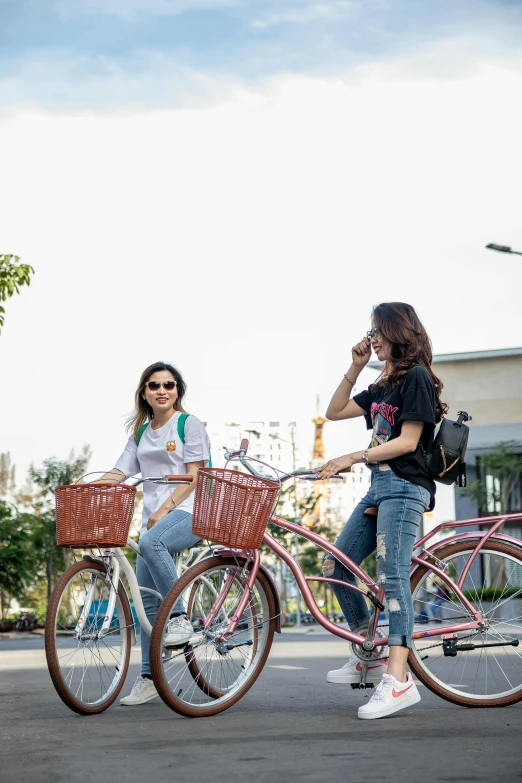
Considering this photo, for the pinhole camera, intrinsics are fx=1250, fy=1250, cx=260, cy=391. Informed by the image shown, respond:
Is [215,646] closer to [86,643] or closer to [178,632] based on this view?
[178,632]

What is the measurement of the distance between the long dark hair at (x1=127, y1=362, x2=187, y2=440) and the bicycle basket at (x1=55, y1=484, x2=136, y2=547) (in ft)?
3.62

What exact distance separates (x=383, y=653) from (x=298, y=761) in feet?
5.70

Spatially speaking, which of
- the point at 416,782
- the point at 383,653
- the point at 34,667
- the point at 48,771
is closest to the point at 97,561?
the point at 383,653

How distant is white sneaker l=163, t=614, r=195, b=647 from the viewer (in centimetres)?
602

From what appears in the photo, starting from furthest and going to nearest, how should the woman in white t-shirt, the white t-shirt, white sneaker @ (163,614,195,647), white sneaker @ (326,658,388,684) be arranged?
the white t-shirt
the woman in white t-shirt
white sneaker @ (326,658,388,684)
white sneaker @ (163,614,195,647)

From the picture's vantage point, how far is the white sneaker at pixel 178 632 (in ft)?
19.7

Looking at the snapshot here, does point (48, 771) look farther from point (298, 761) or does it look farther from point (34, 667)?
point (34, 667)

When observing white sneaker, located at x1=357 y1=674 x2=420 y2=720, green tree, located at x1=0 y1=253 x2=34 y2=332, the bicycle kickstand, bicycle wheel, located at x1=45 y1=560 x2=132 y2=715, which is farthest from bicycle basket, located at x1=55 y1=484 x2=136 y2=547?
green tree, located at x1=0 y1=253 x2=34 y2=332

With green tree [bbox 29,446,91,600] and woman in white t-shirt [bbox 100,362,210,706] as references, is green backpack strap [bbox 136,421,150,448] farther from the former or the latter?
green tree [bbox 29,446,91,600]

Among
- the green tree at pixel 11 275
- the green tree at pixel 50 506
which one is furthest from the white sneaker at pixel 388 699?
the green tree at pixel 50 506

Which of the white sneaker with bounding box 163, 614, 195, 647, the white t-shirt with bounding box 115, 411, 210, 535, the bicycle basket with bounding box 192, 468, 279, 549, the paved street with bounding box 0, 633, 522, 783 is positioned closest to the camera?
the paved street with bounding box 0, 633, 522, 783

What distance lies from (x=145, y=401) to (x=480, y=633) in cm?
237

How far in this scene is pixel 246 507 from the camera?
19.4 ft

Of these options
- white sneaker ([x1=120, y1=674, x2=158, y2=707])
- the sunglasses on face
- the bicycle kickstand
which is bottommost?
white sneaker ([x1=120, y1=674, x2=158, y2=707])
